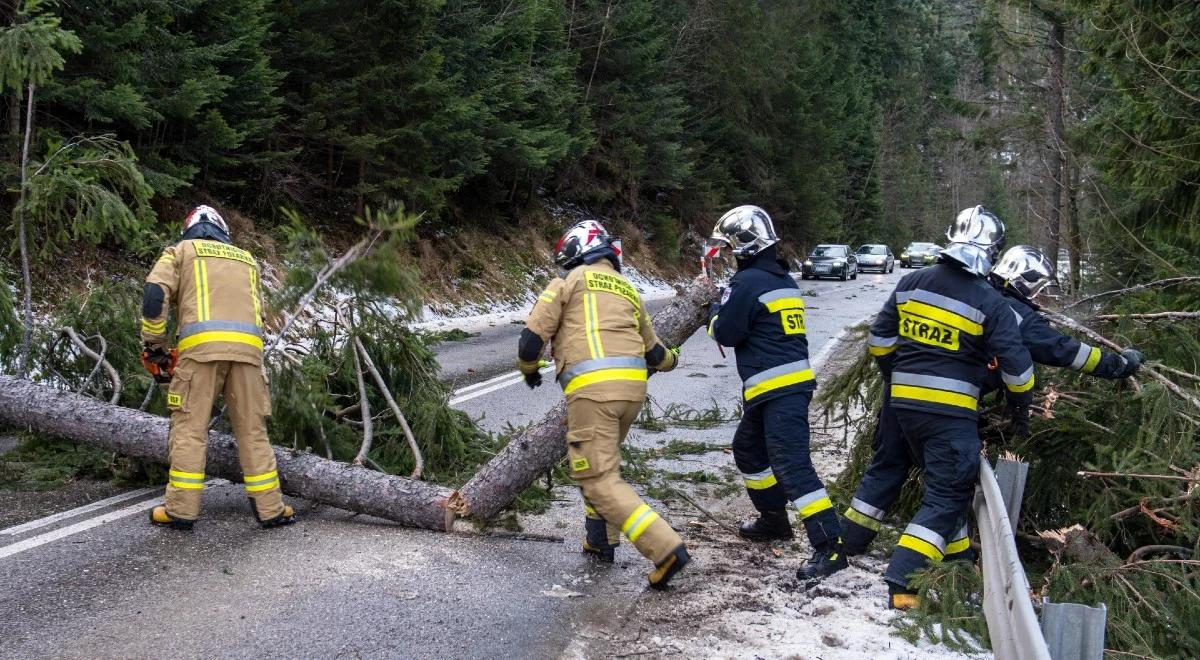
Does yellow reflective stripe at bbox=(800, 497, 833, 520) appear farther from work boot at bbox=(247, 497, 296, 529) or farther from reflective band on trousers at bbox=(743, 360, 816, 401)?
work boot at bbox=(247, 497, 296, 529)

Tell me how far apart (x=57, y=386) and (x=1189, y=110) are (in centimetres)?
944

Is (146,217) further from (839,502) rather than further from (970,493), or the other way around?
(970,493)

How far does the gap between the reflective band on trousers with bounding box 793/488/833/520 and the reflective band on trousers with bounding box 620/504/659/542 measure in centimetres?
81

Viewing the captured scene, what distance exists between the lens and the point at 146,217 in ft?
26.2

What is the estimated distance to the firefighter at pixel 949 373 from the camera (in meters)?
4.65

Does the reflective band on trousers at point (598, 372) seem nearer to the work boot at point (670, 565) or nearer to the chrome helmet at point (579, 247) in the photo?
the chrome helmet at point (579, 247)

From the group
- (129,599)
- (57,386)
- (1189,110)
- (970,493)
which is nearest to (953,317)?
(970,493)

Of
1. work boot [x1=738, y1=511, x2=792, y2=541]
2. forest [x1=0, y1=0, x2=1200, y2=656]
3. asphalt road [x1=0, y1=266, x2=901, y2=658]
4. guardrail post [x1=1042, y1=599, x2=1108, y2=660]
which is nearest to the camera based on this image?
guardrail post [x1=1042, y1=599, x2=1108, y2=660]

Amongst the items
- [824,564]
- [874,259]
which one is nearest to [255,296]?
[824,564]

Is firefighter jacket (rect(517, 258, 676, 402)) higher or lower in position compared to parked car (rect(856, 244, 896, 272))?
higher

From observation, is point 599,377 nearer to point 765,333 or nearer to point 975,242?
point 765,333

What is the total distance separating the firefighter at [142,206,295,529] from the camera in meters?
5.37

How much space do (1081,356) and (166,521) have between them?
4885 millimetres

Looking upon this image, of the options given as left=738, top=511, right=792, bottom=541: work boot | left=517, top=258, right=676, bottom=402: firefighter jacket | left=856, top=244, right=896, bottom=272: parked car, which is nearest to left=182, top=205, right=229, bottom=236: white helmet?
left=517, top=258, right=676, bottom=402: firefighter jacket
